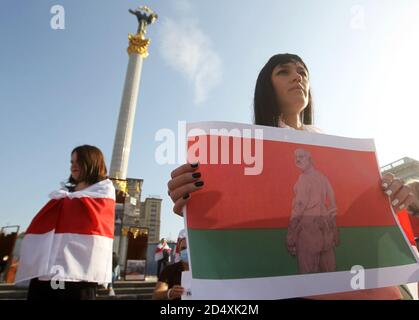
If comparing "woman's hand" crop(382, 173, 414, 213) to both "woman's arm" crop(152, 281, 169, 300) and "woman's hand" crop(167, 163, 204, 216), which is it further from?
"woman's arm" crop(152, 281, 169, 300)

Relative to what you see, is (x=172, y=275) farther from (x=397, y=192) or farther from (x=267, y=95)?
(x=397, y=192)

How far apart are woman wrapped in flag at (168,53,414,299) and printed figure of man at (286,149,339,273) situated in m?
0.13

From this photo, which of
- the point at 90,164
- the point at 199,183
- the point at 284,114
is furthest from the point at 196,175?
the point at 90,164

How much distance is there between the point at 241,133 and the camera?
1.09 m

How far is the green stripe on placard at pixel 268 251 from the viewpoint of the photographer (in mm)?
917

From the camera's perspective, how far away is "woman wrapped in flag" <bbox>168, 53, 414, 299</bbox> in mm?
1011

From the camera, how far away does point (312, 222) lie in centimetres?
106

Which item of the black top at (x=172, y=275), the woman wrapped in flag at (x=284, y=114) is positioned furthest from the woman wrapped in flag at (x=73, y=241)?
the woman wrapped in flag at (x=284, y=114)

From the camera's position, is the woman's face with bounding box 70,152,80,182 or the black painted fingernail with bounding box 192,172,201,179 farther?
A: the woman's face with bounding box 70,152,80,182

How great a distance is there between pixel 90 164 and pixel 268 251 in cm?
211

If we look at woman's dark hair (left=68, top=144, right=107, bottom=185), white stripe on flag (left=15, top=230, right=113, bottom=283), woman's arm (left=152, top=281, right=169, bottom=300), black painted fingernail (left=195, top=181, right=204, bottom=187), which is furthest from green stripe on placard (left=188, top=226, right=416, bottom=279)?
woman's arm (left=152, top=281, right=169, bottom=300)

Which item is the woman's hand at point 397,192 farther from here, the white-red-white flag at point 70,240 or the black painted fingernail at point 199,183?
the white-red-white flag at point 70,240

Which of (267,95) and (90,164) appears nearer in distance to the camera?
(267,95)
